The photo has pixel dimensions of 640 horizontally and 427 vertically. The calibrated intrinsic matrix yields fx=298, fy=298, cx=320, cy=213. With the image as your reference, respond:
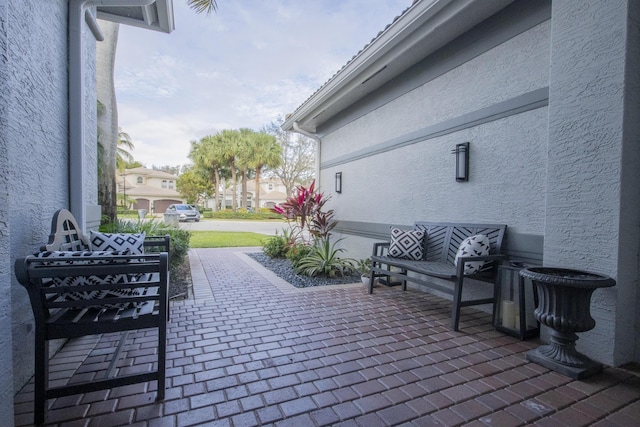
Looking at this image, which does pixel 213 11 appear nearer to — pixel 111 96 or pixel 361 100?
pixel 111 96

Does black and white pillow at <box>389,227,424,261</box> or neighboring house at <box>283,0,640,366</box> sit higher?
neighboring house at <box>283,0,640,366</box>

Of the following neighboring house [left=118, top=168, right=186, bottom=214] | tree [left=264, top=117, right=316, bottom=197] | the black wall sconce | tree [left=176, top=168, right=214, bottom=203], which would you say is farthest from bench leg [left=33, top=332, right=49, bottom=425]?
neighboring house [left=118, top=168, right=186, bottom=214]

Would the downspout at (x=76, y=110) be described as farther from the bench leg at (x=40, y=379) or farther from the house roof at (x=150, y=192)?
the house roof at (x=150, y=192)

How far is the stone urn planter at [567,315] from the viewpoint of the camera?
204 cm

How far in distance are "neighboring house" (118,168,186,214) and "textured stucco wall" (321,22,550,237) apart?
1167 inches

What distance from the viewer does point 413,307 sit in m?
3.58

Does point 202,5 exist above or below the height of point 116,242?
above

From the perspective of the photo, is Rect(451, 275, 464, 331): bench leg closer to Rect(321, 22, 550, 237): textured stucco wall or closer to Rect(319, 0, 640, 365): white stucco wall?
Rect(319, 0, 640, 365): white stucco wall

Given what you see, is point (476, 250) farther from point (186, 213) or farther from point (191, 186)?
point (191, 186)

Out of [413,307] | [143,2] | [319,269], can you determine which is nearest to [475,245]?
[413,307]

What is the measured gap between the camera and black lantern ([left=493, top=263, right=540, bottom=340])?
270 centimetres

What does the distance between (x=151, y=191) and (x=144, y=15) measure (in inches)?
1317

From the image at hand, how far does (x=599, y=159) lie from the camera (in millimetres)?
2254

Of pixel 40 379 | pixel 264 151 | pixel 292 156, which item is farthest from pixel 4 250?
pixel 292 156
